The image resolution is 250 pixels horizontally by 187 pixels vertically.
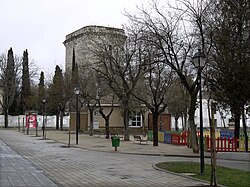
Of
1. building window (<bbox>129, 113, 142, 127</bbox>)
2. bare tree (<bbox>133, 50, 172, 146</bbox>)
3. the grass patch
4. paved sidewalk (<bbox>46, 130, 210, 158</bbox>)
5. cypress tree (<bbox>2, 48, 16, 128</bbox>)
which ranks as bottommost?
paved sidewalk (<bbox>46, 130, 210, 158</bbox>)

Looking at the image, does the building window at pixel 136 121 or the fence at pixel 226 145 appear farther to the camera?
the building window at pixel 136 121

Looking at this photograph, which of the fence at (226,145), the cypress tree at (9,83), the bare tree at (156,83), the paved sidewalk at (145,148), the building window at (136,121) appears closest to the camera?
the paved sidewalk at (145,148)

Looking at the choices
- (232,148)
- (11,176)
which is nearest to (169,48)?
(232,148)

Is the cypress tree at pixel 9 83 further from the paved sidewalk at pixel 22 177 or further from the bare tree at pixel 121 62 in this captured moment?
the paved sidewalk at pixel 22 177

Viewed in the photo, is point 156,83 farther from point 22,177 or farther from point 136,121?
Answer: point 136,121

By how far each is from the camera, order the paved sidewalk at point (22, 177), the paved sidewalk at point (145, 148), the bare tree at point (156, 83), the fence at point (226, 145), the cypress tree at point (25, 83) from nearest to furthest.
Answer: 1. the paved sidewalk at point (22, 177)
2. the paved sidewalk at point (145, 148)
3. the fence at point (226, 145)
4. the bare tree at point (156, 83)
5. the cypress tree at point (25, 83)

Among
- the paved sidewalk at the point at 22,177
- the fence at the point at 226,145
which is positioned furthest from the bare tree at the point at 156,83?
the paved sidewalk at the point at 22,177

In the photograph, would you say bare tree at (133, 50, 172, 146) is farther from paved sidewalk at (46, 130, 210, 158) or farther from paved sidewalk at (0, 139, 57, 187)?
paved sidewalk at (0, 139, 57, 187)

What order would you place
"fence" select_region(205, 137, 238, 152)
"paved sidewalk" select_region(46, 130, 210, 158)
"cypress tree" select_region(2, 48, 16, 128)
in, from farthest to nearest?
"cypress tree" select_region(2, 48, 16, 128), "fence" select_region(205, 137, 238, 152), "paved sidewalk" select_region(46, 130, 210, 158)

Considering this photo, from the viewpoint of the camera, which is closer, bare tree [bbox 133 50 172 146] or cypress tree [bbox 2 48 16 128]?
bare tree [bbox 133 50 172 146]

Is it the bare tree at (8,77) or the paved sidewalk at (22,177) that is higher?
the bare tree at (8,77)

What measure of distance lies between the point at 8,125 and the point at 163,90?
2096 inches

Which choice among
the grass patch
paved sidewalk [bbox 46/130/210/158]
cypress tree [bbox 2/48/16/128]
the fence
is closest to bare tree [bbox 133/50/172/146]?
paved sidewalk [bbox 46/130/210/158]

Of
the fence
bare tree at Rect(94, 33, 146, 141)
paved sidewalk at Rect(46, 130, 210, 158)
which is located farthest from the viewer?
bare tree at Rect(94, 33, 146, 141)
